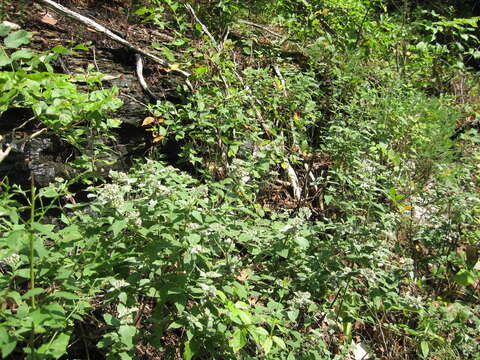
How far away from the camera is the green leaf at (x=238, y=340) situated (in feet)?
5.57

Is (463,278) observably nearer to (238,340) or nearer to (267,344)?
(267,344)

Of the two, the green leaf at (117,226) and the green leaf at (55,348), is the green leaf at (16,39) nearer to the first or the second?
the green leaf at (117,226)

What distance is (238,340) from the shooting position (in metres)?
1.71

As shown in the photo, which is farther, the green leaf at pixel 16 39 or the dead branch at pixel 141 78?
the dead branch at pixel 141 78

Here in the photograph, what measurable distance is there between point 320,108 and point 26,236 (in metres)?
3.40

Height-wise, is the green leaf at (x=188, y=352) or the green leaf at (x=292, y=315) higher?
the green leaf at (x=292, y=315)

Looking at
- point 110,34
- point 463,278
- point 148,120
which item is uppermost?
point 110,34

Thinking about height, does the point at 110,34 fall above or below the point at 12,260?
above

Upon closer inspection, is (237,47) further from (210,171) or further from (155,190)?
(155,190)

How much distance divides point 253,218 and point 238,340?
131cm

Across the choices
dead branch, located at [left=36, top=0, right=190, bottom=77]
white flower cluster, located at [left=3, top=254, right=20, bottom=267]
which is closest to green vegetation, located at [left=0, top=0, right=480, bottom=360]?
white flower cluster, located at [left=3, top=254, right=20, bottom=267]

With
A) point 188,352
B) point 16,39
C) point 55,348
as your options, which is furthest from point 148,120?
point 55,348

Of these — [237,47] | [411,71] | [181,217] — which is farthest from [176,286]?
[411,71]

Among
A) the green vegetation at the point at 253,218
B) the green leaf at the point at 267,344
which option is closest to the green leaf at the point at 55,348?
the green vegetation at the point at 253,218
